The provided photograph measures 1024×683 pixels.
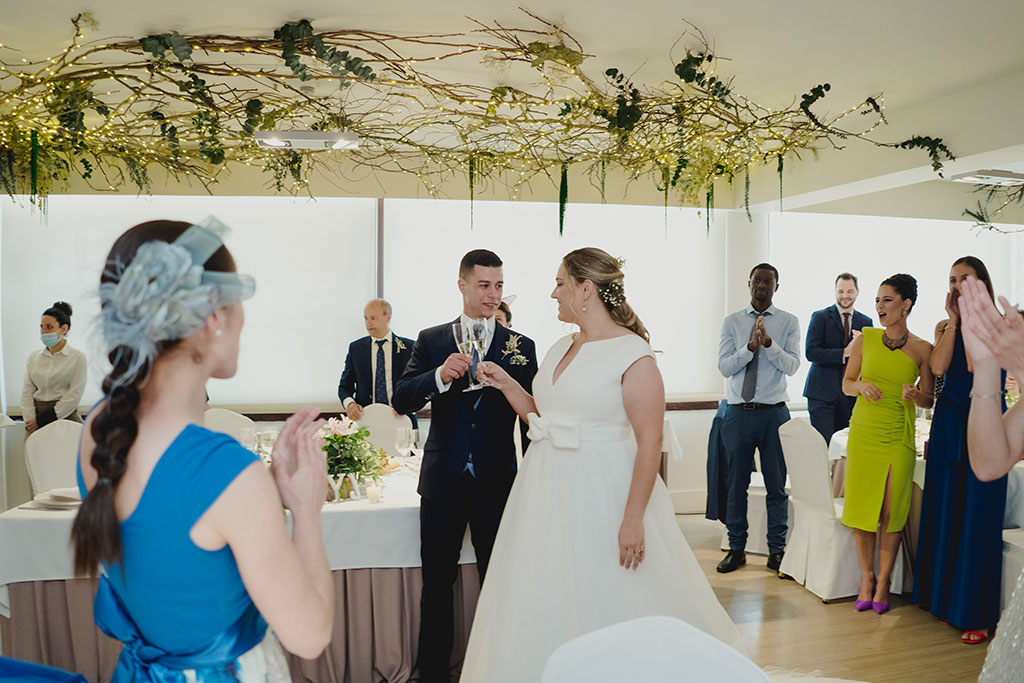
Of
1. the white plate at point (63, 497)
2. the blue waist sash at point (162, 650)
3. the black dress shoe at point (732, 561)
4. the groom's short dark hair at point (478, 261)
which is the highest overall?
the groom's short dark hair at point (478, 261)

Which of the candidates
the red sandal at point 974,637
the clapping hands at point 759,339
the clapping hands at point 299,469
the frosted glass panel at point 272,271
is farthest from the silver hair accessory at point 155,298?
the frosted glass panel at point 272,271

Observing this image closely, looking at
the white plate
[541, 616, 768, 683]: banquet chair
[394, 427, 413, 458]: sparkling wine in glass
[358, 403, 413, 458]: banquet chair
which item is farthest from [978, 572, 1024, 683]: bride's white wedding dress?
[358, 403, 413, 458]: banquet chair

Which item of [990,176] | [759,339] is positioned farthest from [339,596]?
[990,176]

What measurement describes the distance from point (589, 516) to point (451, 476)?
631 mm

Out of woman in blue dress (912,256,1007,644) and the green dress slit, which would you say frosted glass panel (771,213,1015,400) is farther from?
woman in blue dress (912,256,1007,644)

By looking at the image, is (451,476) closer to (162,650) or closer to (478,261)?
(478,261)

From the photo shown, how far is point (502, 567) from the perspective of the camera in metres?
3.06

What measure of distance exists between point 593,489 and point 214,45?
313 cm

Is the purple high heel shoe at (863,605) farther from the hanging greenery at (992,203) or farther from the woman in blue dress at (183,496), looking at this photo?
the hanging greenery at (992,203)

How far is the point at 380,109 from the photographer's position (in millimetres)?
5664

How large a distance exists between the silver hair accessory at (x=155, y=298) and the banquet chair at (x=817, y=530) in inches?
161

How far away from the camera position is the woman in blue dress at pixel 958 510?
4.15 m

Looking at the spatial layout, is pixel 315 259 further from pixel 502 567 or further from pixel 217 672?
pixel 217 672

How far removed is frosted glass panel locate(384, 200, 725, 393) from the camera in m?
7.49
